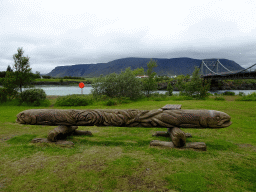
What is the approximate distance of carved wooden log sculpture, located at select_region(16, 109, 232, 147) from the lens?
3791 millimetres

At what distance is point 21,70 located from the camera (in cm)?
1271

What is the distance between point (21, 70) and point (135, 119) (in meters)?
12.8

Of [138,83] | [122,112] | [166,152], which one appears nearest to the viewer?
[166,152]

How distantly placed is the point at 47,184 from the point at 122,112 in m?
2.26

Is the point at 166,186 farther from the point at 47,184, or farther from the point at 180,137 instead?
the point at 47,184

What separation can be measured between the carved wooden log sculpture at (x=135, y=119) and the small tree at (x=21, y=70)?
10094 millimetres

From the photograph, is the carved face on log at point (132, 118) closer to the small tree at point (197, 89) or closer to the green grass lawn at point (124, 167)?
the green grass lawn at point (124, 167)

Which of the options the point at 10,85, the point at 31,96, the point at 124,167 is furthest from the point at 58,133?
the point at 10,85

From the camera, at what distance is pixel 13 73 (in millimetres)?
12430

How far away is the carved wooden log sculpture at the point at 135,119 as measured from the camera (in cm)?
379

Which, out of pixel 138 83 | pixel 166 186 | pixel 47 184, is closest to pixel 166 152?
pixel 166 186

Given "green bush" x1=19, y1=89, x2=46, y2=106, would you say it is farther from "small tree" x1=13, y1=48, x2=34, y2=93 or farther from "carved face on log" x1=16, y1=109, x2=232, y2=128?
"carved face on log" x1=16, y1=109, x2=232, y2=128

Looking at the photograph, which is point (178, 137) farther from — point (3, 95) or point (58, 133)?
point (3, 95)

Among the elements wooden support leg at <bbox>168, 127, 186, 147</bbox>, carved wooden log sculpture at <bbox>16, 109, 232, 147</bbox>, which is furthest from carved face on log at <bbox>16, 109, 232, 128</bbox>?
wooden support leg at <bbox>168, 127, 186, 147</bbox>
